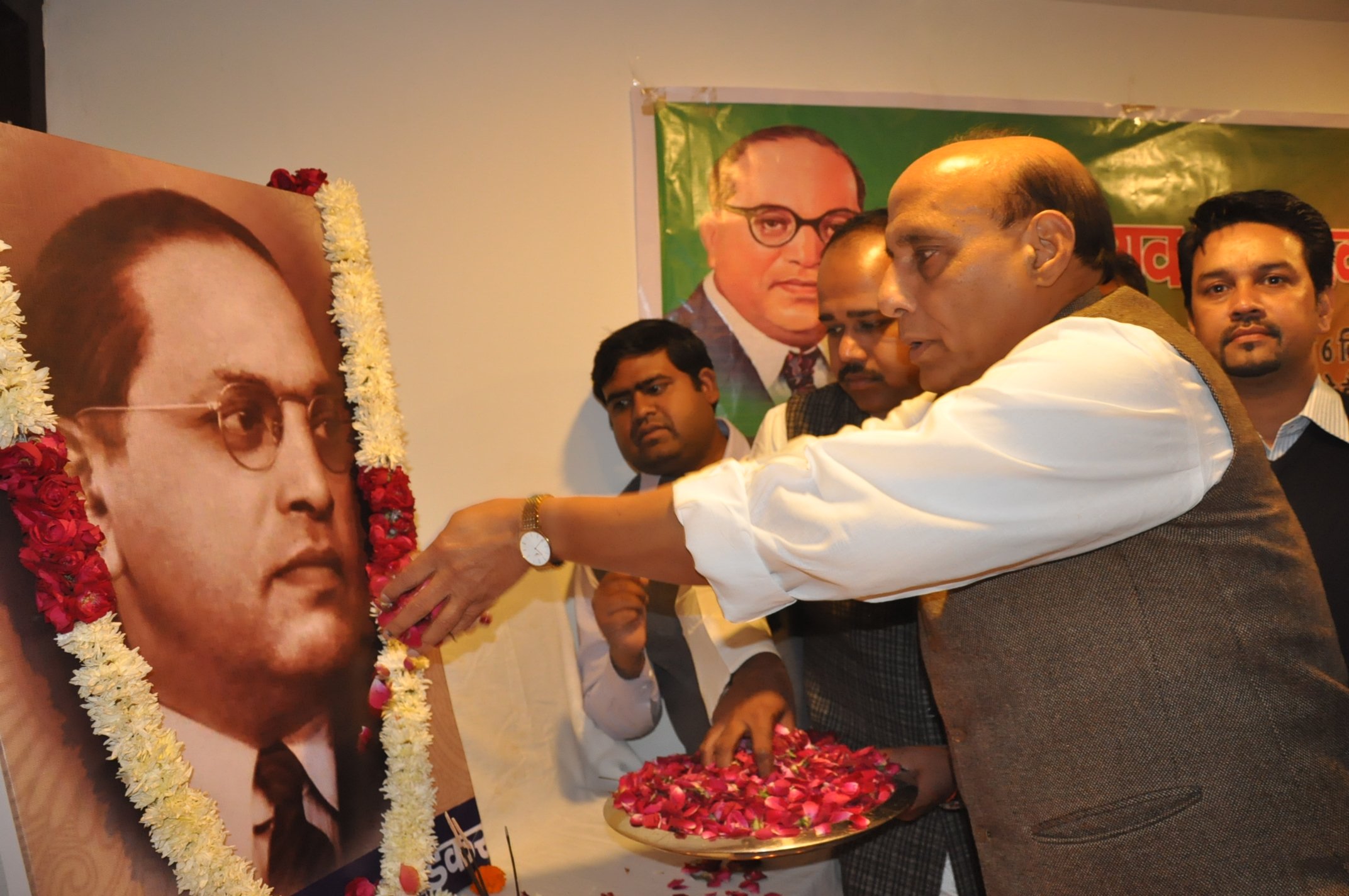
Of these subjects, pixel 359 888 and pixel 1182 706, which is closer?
pixel 1182 706

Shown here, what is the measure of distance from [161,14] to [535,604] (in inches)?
81.5

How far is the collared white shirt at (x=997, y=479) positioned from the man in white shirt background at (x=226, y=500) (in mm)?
880

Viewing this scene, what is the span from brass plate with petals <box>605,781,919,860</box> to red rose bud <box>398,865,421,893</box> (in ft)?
1.37

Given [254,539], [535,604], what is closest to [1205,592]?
[254,539]

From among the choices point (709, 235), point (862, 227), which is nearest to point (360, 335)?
point (862, 227)

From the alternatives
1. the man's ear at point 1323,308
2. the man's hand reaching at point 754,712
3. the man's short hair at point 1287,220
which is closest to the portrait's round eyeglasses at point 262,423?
the man's hand reaching at point 754,712

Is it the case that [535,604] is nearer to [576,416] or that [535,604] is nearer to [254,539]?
[576,416]

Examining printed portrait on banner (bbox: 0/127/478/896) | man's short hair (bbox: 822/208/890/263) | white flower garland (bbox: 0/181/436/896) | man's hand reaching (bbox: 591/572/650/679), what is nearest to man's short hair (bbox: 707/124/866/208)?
man's short hair (bbox: 822/208/890/263)

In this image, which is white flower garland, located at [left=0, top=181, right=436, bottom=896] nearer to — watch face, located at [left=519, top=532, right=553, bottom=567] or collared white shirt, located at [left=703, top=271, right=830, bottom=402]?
watch face, located at [left=519, top=532, right=553, bottom=567]

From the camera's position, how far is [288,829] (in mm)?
1746

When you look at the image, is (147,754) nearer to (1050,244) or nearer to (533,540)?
(533,540)

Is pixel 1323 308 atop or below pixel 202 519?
atop

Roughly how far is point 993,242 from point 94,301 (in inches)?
56.1

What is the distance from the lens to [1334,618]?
2.39 m
